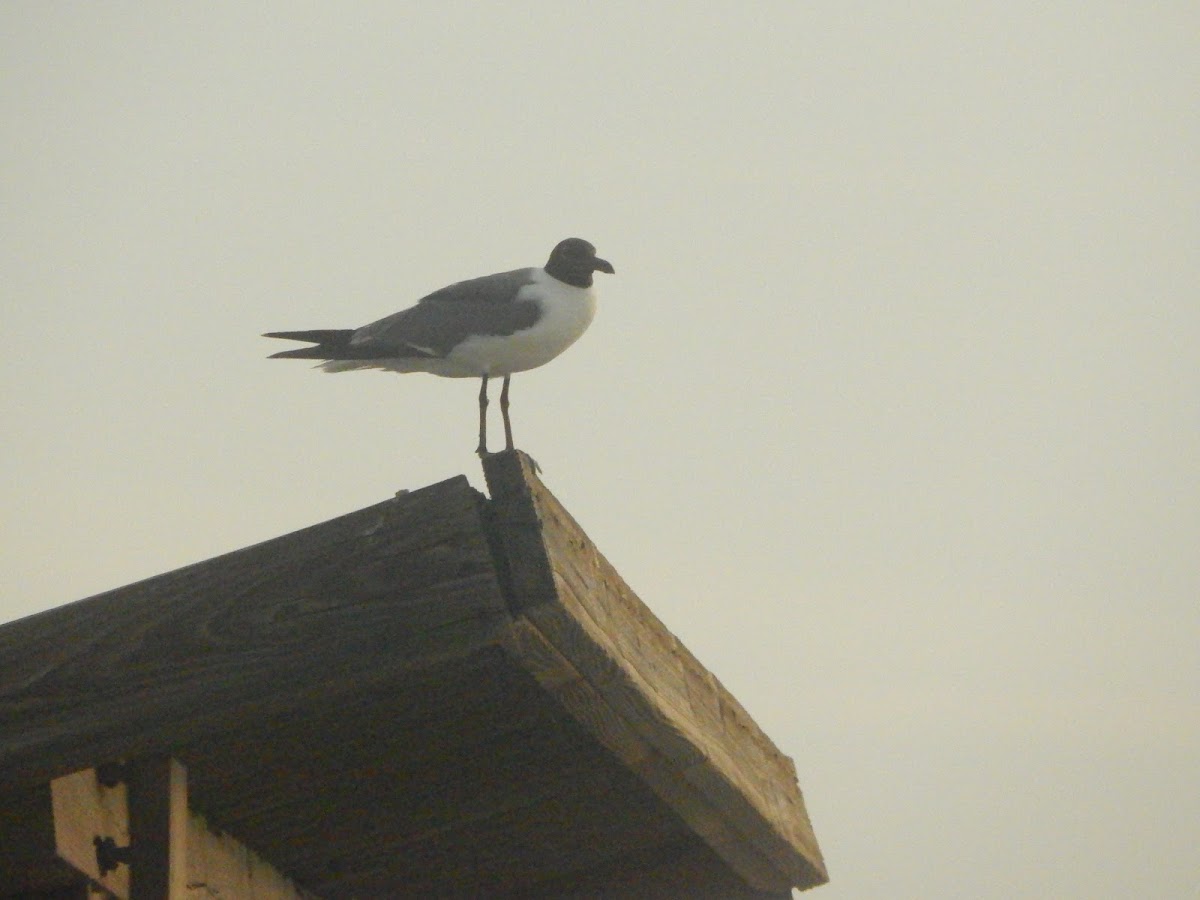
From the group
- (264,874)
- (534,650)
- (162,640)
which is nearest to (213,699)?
(162,640)

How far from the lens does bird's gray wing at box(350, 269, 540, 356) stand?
19.4 feet

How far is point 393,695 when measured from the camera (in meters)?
2.45

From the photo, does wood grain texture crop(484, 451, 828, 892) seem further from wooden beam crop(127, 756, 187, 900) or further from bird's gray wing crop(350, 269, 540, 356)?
bird's gray wing crop(350, 269, 540, 356)

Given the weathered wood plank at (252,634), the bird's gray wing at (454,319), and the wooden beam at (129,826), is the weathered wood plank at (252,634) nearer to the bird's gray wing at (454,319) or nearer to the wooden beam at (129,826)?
the wooden beam at (129,826)

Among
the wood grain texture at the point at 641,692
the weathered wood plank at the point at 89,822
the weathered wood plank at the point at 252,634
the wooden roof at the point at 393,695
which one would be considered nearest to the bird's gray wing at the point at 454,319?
the wood grain texture at the point at 641,692

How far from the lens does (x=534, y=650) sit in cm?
227

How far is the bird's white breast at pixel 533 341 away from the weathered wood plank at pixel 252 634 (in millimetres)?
3465

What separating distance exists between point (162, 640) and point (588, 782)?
0.88 metres

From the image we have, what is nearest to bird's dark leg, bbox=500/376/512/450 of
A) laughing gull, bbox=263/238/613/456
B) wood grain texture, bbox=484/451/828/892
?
laughing gull, bbox=263/238/613/456

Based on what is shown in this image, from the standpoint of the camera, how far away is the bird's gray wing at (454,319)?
5.90 metres

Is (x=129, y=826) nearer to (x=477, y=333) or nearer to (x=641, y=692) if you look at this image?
(x=641, y=692)

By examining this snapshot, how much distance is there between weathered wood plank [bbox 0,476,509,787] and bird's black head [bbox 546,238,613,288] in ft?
13.4

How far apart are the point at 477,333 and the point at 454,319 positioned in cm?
16

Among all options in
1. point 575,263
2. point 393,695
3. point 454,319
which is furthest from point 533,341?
point 393,695
